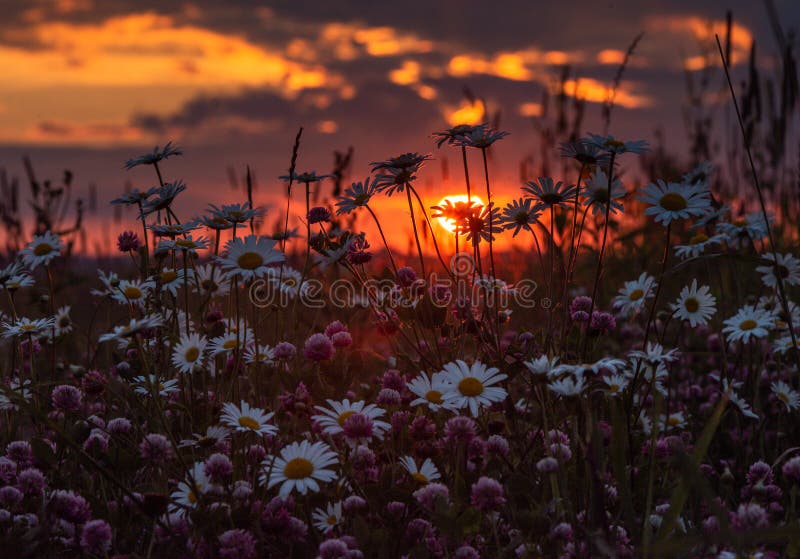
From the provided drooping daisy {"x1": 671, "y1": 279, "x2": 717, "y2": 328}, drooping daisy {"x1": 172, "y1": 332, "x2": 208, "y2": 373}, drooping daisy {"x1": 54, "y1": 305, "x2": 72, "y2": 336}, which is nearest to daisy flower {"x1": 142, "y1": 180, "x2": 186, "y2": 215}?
drooping daisy {"x1": 172, "y1": 332, "x2": 208, "y2": 373}

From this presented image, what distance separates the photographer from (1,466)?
231 cm

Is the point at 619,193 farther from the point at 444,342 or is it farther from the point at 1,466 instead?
the point at 1,466

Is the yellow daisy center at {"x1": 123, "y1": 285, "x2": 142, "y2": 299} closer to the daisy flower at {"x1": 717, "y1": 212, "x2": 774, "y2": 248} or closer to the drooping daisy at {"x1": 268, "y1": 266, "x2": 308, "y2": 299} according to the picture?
the drooping daisy at {"x1": 268, "y1": 266, "x2": 308, "y2": 299}

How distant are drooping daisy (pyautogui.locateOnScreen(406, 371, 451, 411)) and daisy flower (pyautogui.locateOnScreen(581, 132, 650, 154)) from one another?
2.83 feet

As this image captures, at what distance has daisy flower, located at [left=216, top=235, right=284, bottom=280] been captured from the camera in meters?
2.21

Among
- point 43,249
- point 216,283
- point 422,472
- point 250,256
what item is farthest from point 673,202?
point 43,249

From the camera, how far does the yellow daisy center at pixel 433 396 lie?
224 cm

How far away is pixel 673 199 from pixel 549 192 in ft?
1.30

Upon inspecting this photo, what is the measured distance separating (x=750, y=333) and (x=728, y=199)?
5041mm

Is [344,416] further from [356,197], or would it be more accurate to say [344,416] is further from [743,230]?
[743,230]

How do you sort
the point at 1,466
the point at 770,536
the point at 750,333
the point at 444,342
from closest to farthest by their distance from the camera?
the point at 770,536 < the point at 1,466 < the point at 750,333 < the point at 444,342

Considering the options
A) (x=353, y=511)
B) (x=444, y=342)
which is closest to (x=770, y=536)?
(x=353, y=511)

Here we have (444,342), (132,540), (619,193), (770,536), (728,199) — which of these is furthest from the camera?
(728,199)

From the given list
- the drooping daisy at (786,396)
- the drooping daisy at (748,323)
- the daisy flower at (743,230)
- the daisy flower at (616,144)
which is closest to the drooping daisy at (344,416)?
the daisy flower at (616,144)
